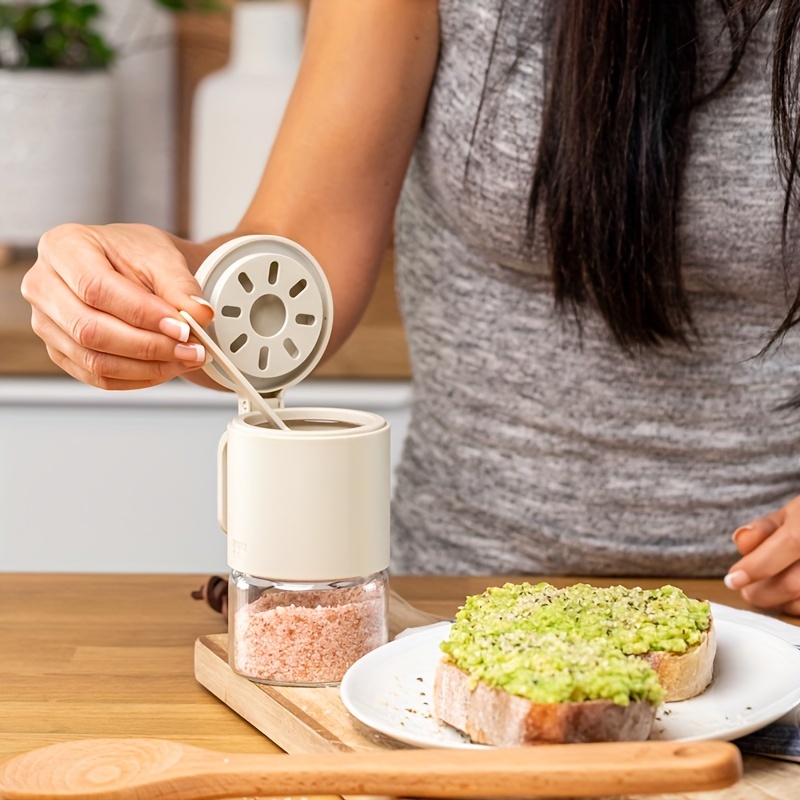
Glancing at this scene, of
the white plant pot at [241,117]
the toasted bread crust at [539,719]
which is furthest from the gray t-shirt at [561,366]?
the white plant pot at [241,117]

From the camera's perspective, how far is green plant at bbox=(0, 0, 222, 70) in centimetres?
191

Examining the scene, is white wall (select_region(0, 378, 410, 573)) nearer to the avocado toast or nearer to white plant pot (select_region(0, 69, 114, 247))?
white plant pot (select_region(0, 69, 114, 247))

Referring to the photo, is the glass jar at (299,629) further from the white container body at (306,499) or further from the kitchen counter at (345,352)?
the kitchen counter at (345,352)

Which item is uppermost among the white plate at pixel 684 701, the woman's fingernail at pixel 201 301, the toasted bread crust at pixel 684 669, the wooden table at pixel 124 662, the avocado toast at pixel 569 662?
the woman's fingernail at pixel 201 301

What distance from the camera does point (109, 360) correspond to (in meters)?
0.81

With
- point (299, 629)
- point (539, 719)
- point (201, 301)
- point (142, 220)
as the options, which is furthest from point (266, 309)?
point (142, 220)

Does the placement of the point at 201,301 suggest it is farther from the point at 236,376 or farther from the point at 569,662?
the point at 569,662

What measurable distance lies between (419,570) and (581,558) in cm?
17

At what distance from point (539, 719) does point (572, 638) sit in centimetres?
8

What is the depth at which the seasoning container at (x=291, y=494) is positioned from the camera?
745 mm

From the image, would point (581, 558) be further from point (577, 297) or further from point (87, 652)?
point (87, 652)

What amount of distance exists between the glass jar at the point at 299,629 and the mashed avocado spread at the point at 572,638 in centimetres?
7

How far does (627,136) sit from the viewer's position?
0.98 metres

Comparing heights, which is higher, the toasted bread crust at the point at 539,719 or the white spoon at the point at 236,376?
the white spoon at the point at 236,376
